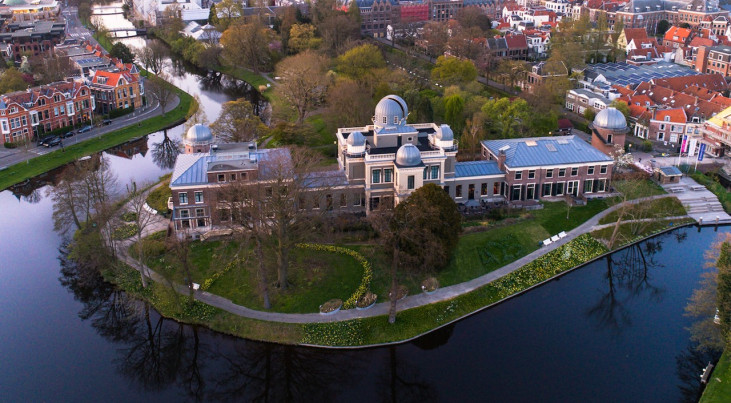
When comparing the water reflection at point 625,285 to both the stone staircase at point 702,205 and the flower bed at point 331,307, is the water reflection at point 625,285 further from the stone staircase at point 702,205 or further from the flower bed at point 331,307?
the flower bed at point 331,307

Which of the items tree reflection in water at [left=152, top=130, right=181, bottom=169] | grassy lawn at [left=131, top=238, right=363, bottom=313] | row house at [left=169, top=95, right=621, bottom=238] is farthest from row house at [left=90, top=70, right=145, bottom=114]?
grassy lawn at [left=131, top=238, right=363, bottom=313]

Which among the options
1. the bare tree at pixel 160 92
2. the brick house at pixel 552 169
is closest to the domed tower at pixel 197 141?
the brick house at pixel 552 169

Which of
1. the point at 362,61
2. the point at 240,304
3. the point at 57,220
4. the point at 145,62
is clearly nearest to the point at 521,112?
the point at 362,61

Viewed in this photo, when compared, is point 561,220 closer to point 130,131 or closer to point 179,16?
point 130,131

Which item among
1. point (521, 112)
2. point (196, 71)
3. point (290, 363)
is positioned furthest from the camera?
point (196, 71)

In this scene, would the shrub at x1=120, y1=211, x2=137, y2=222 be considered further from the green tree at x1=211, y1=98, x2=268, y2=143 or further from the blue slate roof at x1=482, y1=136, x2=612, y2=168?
the blue slate roof at x1=482, y1=136, x2=612, y2=168

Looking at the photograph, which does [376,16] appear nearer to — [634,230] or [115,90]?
[115,90]

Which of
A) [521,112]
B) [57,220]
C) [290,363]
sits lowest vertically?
[290,363]
